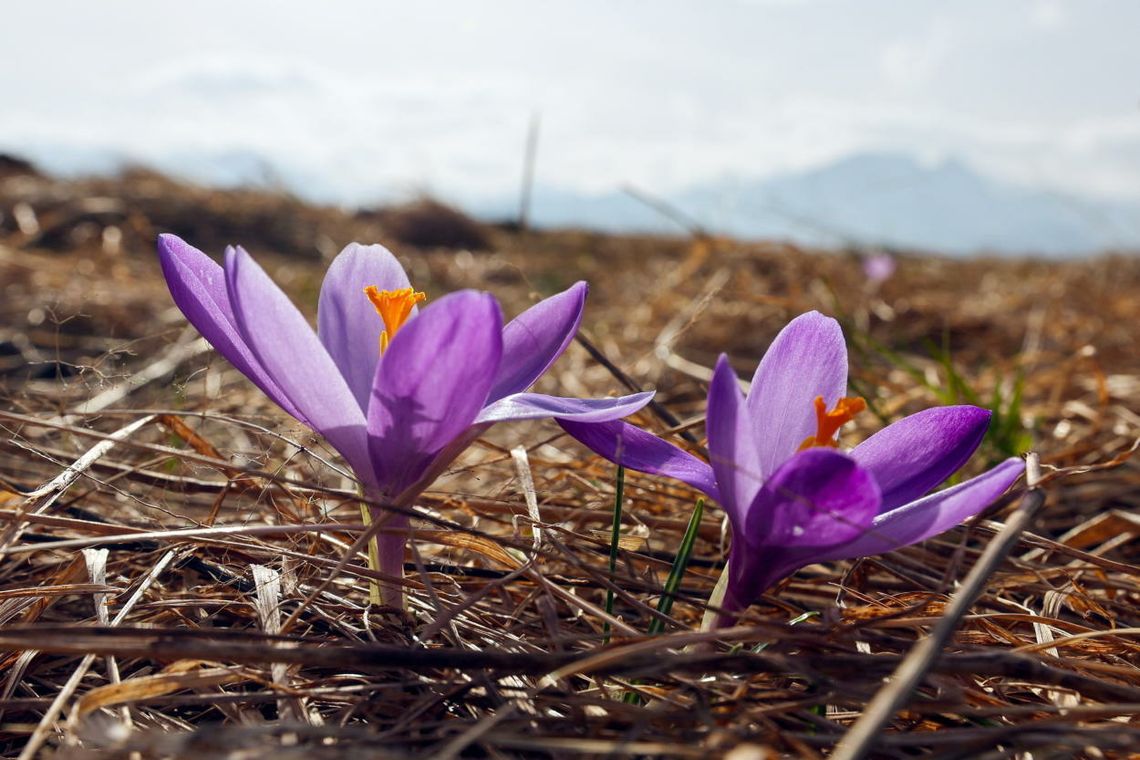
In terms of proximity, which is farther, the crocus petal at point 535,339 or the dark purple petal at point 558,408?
the crocus petal at point 535,339

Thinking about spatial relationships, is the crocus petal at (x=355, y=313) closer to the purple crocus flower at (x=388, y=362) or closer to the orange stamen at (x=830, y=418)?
the purple crocus flower at (x=388, y=362)

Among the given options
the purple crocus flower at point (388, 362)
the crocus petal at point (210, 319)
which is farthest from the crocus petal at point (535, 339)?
the crocus petal at point (210, 319)

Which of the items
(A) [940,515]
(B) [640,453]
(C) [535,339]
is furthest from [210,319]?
(A) [940,515]

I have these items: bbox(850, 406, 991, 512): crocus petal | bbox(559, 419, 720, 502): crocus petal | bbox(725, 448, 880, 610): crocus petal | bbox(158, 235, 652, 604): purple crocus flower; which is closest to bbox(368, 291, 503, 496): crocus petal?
bbox(158, 235, 652, 604): purple crocus flower

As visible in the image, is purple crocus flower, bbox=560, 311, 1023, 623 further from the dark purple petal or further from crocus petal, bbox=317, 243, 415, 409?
crocus petal, bbox=317, 243, 415, 409

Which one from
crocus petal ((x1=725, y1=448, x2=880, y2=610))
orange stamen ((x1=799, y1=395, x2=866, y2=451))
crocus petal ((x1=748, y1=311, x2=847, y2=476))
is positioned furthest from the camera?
crocus petal ((x1=748, y1=311, x2=847, y2=476))

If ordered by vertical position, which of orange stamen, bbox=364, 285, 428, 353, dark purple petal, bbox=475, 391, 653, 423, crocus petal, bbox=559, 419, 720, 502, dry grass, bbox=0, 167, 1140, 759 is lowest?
dry grass, bbox=0, 167, 1140, 759

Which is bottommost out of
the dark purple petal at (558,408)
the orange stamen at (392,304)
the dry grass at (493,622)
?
the dry grass at (493,622)

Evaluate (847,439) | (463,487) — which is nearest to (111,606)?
(463,487)
